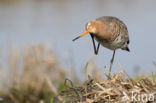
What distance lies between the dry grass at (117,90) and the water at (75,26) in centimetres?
415

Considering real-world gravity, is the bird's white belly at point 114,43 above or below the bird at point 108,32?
below

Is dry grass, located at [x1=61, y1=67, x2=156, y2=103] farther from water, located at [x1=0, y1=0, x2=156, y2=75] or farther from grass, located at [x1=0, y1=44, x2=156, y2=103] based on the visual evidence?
water, located at [x1=0, y1=0, x2=156, y2=75]

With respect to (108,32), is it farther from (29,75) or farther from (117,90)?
(29,75)

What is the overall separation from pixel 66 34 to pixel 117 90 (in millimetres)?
9306

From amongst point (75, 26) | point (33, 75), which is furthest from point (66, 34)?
point (33, 75)

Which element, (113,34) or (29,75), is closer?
(113,34)

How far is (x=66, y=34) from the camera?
1348 cm

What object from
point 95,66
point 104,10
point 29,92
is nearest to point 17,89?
point 29,92

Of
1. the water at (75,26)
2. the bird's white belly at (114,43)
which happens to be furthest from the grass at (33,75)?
the bird's white belly at (114,43)

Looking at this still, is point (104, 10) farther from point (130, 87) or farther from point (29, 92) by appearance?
point (130, 87)

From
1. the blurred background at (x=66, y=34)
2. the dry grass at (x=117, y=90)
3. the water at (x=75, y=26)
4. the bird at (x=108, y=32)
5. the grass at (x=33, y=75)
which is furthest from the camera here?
the water at (x=75, y=26)

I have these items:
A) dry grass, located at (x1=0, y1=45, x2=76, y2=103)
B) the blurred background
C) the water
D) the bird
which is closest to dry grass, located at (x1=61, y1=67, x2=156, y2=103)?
the blurred background

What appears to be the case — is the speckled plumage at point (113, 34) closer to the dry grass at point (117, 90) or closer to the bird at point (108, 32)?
the bird at point (108, 32)

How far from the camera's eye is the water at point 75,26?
34.9 feet
